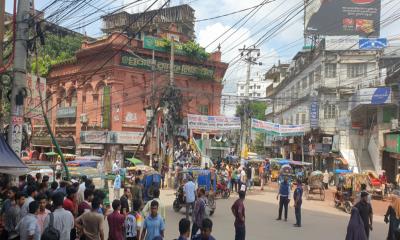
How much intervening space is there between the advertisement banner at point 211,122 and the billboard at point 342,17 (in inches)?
800

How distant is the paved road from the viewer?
45.1 feet

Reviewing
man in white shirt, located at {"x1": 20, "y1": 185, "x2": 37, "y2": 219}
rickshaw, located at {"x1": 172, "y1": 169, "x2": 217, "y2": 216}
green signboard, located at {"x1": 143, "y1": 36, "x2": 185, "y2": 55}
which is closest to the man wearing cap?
rickshaw, located at {"x1": 172, "y1": 169, "x2": 217, "y2": 216}

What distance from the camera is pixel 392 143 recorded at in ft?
89.9

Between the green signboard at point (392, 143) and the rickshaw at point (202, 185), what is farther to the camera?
the green signboard at point (392, 143)

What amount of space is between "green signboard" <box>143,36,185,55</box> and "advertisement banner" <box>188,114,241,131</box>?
11550mm

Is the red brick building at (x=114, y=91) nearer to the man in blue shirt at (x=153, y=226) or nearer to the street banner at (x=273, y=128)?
the street banner at (x=273, y=128)

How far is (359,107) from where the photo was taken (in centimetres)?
3275

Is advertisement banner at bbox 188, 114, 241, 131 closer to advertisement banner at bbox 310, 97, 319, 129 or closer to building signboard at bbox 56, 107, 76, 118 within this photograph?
advertisement banner at bbox 310, 97, 319, 129

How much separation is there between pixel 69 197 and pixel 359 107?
27.6 meters

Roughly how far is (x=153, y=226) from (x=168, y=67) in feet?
109

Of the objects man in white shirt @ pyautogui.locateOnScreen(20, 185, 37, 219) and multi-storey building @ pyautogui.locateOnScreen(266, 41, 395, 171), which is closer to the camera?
man in white shirt @ pyautogui.locateOnScreen(20, 185, 37, 219)

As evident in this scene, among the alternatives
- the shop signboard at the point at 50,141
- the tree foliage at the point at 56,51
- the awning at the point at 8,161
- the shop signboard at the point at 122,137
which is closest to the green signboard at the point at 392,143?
the shop signboard at the point at 122,137

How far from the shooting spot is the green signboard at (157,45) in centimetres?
3900

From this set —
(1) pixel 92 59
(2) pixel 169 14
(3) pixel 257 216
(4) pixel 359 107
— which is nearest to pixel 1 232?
(3) pixel 257 216
